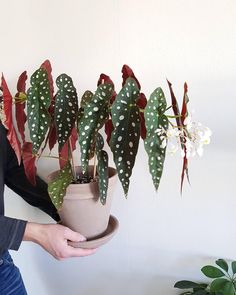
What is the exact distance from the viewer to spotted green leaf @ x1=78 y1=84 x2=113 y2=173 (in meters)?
0.84

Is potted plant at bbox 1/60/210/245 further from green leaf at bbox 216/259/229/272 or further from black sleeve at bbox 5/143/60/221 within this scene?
green leaf at bbox 216/259/229/272

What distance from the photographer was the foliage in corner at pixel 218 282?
3.92 ft

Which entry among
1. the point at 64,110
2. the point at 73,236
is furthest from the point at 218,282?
the point at 64,110

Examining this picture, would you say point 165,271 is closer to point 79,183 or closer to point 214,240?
point 214,240

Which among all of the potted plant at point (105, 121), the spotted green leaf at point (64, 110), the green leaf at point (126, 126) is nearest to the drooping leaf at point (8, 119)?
the potted plant at point (105, 121)

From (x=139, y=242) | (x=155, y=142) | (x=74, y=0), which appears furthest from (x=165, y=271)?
(x=74, y=0)

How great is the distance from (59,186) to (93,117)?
0.21 metres

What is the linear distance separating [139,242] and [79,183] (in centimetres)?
52

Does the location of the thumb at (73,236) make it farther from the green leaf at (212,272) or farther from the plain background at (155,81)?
the green leaf at (212,272)

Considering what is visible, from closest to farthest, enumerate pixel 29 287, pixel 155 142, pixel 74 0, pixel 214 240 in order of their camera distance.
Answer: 1. pixel 155 142
2. pixel 74 0
3. pixel 214 240
4. pixel 29 287

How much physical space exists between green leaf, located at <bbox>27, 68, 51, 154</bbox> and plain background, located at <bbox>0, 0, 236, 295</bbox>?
40 cm

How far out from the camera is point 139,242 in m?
1.38

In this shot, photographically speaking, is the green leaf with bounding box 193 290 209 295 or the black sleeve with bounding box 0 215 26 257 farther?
the green leaf with bounding box 193 290 209 295

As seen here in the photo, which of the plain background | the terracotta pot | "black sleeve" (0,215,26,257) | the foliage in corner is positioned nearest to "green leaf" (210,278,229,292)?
the foliage in corner
